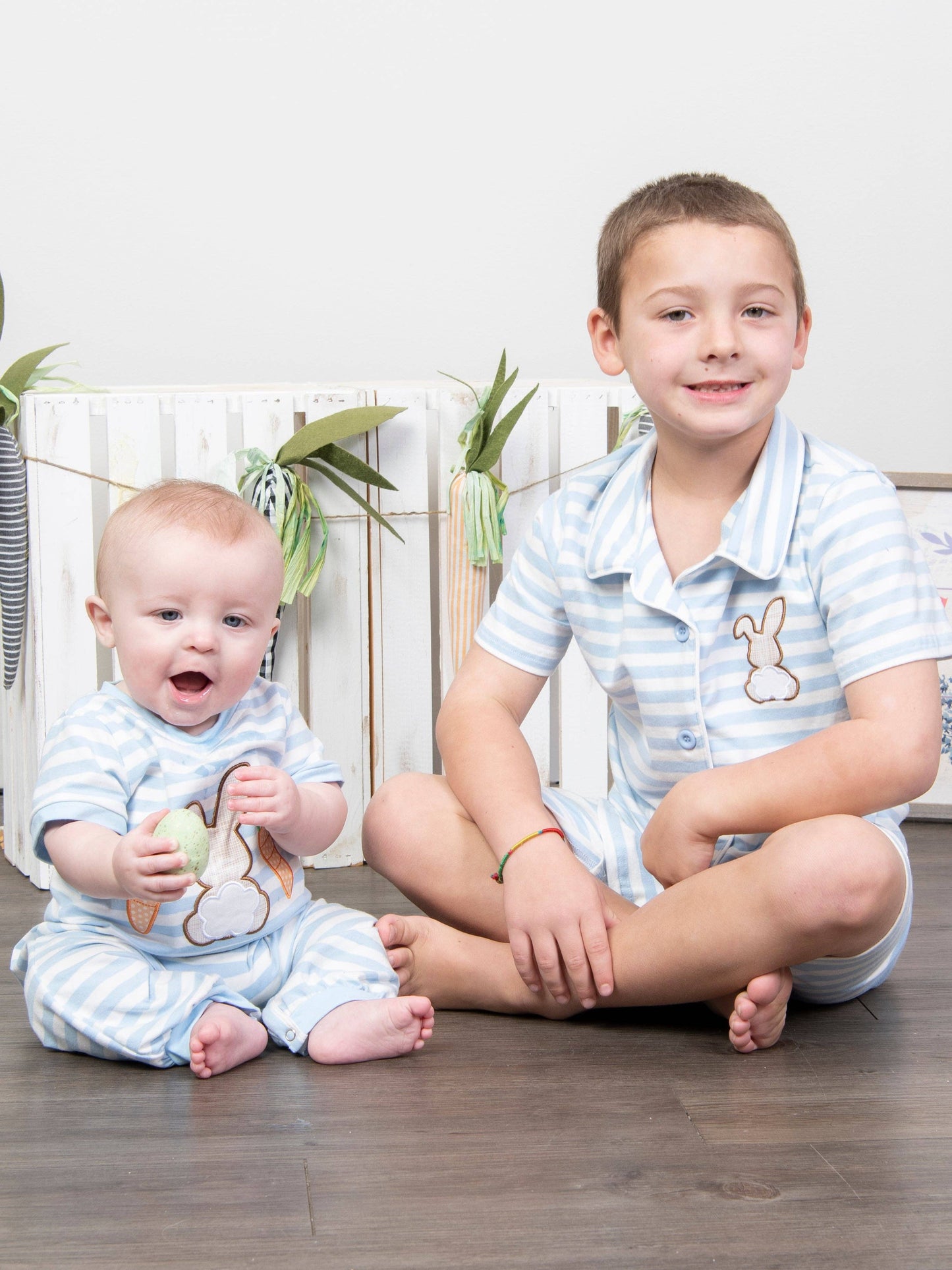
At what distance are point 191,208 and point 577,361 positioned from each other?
0.67 m

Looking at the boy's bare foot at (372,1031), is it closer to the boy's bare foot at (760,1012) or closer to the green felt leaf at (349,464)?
the boy's bare foot at (760,1012)

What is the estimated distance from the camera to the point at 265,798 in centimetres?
113

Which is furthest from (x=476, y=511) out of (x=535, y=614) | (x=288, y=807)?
(x=288, y=807)

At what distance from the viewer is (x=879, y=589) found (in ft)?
3.58

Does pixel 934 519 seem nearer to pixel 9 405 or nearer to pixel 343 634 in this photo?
pixel 343 634

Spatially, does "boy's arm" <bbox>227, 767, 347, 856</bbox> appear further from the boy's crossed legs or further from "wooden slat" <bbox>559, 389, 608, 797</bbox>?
"wooden slat" <bbox>559, 389, 608, 797</bbox>

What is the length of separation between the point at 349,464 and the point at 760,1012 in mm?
806

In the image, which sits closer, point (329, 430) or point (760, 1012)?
point (760, 1012)

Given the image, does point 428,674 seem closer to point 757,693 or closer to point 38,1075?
point 757,693

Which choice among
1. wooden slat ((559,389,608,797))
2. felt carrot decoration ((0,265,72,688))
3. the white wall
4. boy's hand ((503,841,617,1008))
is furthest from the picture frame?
felt carrot decoration ((0,265,72,688))

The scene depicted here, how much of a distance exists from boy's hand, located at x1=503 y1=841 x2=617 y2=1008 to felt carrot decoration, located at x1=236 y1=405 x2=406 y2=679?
1.81 feet

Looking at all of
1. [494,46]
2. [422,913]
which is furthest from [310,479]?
[494,46]

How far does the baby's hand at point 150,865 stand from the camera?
103cm

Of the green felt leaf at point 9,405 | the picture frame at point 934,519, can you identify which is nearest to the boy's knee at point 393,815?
A: the green felt leaf at point 9,405
